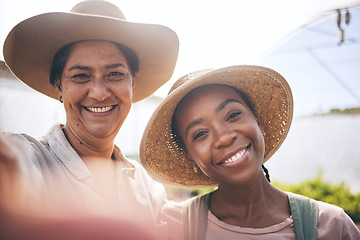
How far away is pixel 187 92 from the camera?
5.79 feet

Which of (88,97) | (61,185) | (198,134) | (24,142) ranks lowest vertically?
(61,185)

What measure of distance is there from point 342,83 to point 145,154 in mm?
8123

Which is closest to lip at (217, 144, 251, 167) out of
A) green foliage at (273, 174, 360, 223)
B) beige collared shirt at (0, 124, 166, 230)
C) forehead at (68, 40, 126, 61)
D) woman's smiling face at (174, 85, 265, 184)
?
woman's smiling face at (174, 85, 265, 184)

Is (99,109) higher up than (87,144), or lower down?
higher up

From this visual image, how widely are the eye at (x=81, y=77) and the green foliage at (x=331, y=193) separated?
6761 millimetres

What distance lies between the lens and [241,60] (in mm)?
4016

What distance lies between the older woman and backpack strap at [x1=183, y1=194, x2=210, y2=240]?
21cm

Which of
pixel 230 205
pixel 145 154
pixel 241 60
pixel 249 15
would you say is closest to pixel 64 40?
pixel 145 154

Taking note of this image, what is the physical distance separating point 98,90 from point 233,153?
83 centimetres

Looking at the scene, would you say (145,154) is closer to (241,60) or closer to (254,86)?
(254,86)

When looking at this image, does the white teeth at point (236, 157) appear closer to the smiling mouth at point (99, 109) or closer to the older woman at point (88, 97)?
the older woman at point (88, 97)

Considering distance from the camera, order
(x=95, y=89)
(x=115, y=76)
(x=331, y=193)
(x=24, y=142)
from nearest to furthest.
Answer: (x=24, y=142), (x=95, y=89), (x=115, y=76), (x=331, y=193)

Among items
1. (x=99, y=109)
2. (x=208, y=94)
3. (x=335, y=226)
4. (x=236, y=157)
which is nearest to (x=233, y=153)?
(x=236, y=157)

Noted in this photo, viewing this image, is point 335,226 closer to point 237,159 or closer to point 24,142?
point 237,159
